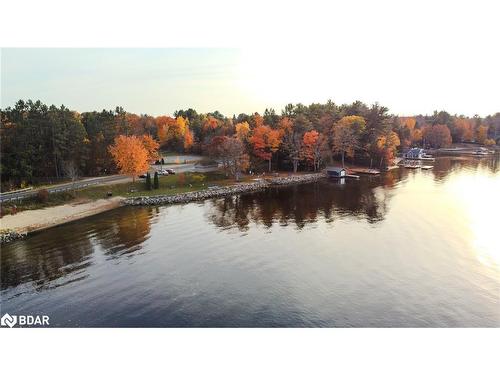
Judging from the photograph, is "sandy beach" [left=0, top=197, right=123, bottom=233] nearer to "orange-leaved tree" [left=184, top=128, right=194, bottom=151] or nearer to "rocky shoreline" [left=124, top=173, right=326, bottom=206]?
A: "rocky shoreline" [left=124, top=173, right=326, bottom=206]

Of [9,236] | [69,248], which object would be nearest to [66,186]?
[9,236]

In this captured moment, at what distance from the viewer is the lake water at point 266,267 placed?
2409cm

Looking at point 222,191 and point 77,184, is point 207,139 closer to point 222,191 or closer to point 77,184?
point 222,191

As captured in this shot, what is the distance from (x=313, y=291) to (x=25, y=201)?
38.8 m

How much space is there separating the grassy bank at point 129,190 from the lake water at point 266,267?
6.74 metres

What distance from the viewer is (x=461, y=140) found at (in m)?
146

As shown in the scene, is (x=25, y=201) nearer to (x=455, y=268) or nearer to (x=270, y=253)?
(x=270, y=253)

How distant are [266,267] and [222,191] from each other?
31875 millimetres

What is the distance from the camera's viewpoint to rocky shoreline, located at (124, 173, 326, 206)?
54531 mm

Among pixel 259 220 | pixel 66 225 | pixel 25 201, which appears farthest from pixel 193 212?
pixel 25 201

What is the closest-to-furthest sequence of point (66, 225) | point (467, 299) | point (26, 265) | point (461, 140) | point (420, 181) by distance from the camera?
point (467, 299), point (26, 265), point (66, 225), point (420, 181), point (461, 140)

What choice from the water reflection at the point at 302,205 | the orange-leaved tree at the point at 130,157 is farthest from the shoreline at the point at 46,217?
the water reflection at the point at 302,205

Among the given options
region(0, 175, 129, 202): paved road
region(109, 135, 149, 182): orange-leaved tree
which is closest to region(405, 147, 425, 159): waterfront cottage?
region(109, 135, 149, 182): orange-leaved tree

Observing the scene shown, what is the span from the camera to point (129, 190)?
58156 millimetres
